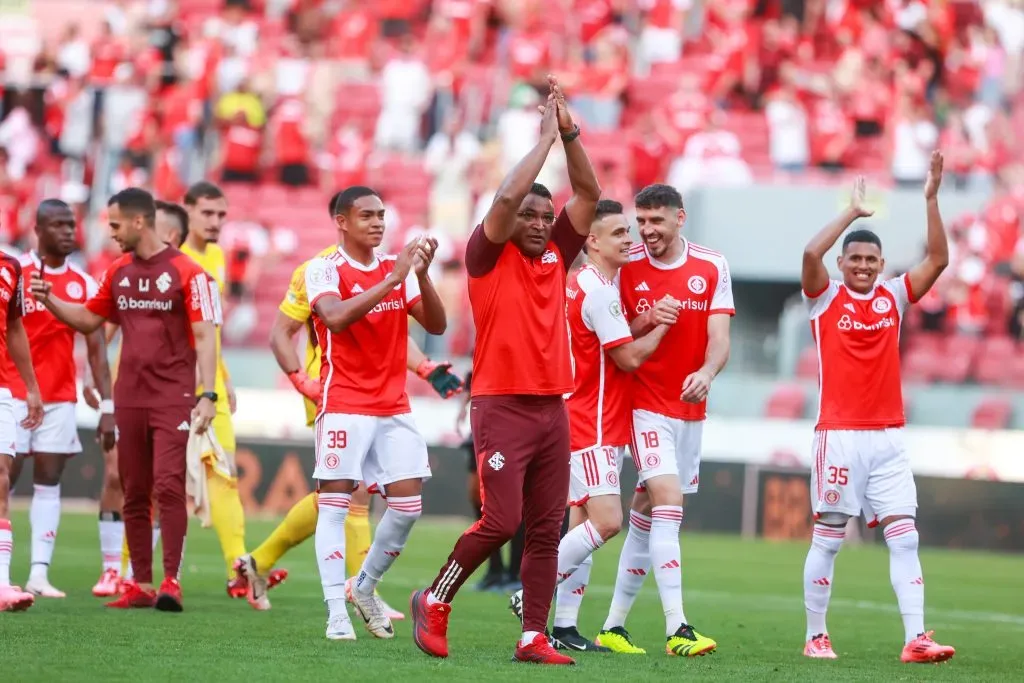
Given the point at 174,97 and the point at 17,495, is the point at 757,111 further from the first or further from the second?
the point at 17,495

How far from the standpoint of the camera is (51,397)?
438 inches

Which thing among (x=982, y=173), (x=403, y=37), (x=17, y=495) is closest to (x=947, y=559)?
(x=982, y=173)

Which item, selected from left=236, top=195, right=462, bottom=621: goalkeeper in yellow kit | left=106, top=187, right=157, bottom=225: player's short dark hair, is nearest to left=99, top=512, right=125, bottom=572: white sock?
left=236, top=195, right=462, bottom=621: goalkeeper in yellow kit

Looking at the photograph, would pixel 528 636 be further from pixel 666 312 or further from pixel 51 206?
pixel 51 206

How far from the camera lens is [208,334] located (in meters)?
9.89

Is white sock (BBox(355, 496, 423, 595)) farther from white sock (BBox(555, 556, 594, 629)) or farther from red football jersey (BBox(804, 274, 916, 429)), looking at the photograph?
red football jersey (BBox(804, 274, 916, 429))

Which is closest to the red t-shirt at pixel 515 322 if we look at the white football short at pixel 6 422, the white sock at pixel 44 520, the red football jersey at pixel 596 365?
the red football jersey at pixel 596 365

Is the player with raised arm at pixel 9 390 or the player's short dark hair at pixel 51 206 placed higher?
the player's short dark hair at pixel 51 206

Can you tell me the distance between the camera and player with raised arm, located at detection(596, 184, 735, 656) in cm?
886

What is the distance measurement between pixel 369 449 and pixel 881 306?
2.98 metres

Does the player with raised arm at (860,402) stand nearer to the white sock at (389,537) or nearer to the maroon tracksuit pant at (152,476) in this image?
the white sock at (389,537)

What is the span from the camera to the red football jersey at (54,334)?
11.0m

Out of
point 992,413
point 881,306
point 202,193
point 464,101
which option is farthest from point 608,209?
point 464,101

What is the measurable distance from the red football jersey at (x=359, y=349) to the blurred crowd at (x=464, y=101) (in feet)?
40.8
